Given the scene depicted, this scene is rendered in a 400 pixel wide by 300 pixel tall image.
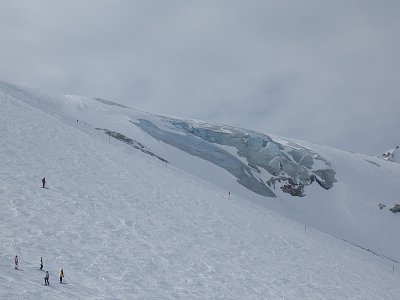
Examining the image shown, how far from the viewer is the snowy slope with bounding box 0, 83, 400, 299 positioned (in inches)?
787

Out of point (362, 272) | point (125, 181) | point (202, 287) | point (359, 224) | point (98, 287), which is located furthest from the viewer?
point (359, 224)

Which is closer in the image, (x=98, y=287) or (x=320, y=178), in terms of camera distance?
(x=98, y=287)

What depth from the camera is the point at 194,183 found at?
153 feet

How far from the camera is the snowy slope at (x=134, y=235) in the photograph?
2000 centimetres

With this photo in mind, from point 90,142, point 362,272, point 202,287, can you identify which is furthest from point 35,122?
point 362,272

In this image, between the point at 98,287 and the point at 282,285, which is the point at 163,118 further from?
the point at 98,287

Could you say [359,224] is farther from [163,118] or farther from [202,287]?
[202,287]

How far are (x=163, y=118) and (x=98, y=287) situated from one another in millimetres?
66778

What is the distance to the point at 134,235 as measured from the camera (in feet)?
86.4

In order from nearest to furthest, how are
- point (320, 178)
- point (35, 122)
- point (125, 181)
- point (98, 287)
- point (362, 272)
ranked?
point (98, 287) < point (362, 272) < point (125, 181) < point (35, 122) < point (320, 178)

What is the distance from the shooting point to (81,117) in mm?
69062

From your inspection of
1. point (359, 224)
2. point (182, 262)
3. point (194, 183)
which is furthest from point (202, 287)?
point (359, 224)

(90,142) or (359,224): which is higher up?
(90,142)

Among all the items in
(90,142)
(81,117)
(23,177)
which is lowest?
(23,177)
